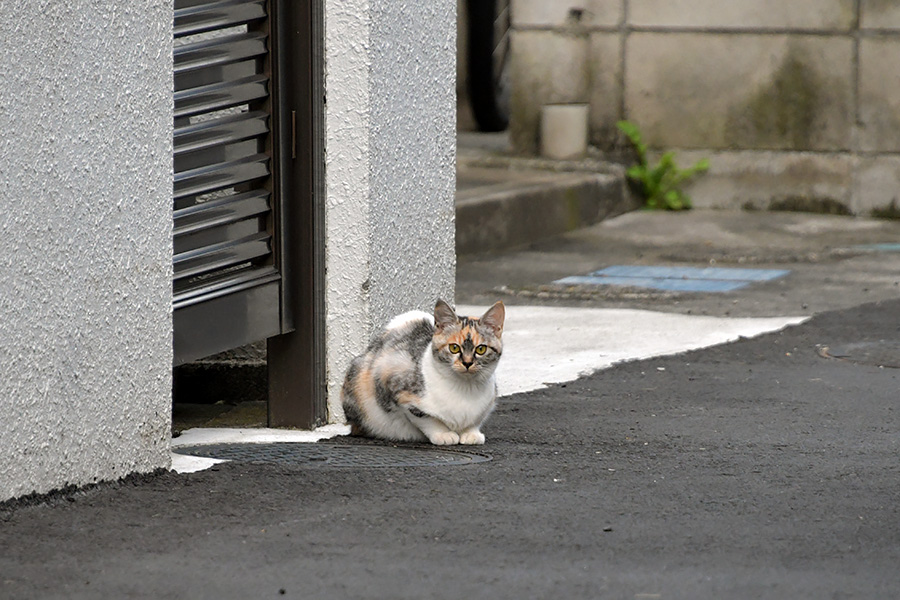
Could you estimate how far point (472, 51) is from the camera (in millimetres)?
15570

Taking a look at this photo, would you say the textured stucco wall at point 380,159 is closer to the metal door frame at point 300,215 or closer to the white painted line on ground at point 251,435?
the metal door frame at point 300,215

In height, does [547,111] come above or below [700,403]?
above

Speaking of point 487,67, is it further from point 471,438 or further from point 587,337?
point 471,438

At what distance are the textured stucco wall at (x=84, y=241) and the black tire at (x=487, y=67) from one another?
1106 cm

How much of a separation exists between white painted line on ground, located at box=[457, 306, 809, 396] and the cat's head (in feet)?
3.38

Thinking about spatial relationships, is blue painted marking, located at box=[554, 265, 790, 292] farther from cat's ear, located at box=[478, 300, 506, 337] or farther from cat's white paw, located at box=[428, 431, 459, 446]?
cat's white paw, located at box=[428, 431, 459, 446]

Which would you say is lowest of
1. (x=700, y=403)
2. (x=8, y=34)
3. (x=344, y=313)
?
(x=700, y=403)

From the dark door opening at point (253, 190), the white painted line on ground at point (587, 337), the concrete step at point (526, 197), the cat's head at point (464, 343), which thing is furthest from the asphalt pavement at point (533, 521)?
the concrete step at point (526, 197)

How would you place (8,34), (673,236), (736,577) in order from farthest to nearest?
(673,236) < (8,34) < (736,577)

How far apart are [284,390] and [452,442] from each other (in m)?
0.77

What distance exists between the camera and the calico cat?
528 centimetres

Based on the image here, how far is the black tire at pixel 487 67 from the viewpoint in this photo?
15492mm

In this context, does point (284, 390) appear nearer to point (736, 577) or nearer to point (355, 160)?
point (355, 160)

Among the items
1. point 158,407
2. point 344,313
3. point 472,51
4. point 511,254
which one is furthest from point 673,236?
point 158,407
